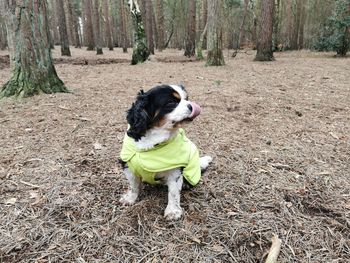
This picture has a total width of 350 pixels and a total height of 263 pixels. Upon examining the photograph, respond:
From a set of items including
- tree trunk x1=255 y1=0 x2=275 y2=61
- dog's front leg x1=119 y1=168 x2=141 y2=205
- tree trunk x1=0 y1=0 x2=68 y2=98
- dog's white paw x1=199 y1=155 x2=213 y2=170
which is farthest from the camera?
tree trunk x1=255 y1=0 x2=275 y2=61

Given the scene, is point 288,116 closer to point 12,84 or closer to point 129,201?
point 129,201

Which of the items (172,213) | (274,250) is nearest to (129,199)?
(172,213)

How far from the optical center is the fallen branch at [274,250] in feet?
7.30

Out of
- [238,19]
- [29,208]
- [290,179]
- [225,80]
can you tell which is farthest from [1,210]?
[238,19]

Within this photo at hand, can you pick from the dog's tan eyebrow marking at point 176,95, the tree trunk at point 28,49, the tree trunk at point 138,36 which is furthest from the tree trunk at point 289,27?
the dog's tan eyebrow marking at point 176,95

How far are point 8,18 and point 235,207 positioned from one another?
5515 mm

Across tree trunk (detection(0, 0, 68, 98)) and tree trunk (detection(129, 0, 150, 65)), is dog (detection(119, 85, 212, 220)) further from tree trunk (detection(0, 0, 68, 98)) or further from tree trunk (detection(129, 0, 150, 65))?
tree trunk (detection(129, 0, 150, 65))

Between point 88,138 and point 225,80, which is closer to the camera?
point 88,138

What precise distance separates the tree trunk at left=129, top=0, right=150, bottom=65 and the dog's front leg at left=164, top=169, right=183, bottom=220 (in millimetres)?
11131

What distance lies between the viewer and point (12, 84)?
6129 millimetres

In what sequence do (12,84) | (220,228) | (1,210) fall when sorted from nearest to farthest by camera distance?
1. (220,228)
2. (1,210)
3. (12,84)

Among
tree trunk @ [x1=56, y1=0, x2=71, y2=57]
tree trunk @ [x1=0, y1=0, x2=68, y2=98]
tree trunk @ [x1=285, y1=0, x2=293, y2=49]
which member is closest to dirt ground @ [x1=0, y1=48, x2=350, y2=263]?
tree trunk @ [x1=0, y1=0, x2=68, y2=98]

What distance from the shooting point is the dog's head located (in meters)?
2.38

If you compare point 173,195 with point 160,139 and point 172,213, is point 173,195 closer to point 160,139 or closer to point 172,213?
point 172,213
